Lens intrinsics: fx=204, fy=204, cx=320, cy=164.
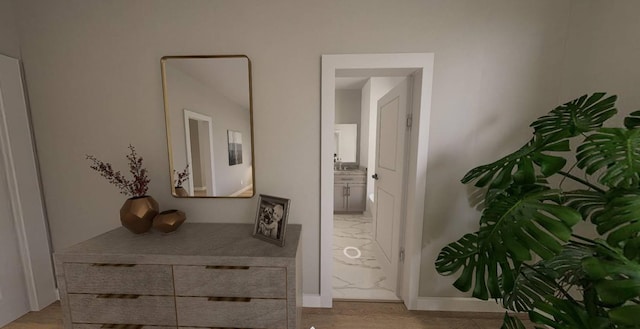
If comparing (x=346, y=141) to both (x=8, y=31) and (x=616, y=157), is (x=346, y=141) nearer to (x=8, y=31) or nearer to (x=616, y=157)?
(x=616, y=157)

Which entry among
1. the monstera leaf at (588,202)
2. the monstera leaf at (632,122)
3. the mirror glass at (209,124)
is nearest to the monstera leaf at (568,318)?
the monstera leaf at (588,202)

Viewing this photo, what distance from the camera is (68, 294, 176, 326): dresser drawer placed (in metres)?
1.13

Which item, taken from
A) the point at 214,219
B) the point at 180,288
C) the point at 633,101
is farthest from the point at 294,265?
the point at 633,101

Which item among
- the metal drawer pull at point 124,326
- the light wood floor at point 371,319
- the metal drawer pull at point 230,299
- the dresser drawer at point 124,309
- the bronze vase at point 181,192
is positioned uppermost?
the bronze vase at point 181,192

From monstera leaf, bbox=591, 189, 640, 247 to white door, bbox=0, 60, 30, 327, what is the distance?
10.3ft

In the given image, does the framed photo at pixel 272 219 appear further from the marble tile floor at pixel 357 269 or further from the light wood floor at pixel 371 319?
the marble tile floor at pixel 357 269

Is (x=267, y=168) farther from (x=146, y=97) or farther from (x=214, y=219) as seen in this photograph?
(x=146, y=97)

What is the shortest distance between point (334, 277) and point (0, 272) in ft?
7.98

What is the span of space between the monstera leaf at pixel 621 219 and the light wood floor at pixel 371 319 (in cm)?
120

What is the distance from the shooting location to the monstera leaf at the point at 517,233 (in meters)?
0.73

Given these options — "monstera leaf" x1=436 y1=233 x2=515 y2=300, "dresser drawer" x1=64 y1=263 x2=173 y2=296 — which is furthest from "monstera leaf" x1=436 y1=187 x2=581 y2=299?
"dresser drawer" x1=64 y1=263 x2=173 y2=296

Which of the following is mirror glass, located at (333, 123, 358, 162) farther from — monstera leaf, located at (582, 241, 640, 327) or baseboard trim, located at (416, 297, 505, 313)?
monstera leaf, located at (582, 241, 640, 327)

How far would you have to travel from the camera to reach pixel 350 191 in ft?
12.1

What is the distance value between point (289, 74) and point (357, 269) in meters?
1.93
